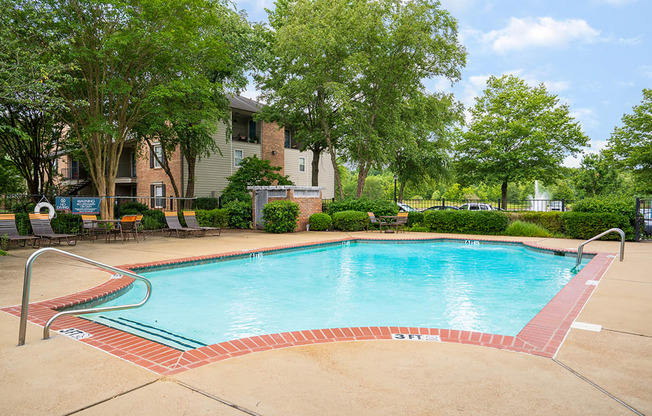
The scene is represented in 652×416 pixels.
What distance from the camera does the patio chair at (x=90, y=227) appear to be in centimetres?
1412

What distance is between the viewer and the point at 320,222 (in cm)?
1928

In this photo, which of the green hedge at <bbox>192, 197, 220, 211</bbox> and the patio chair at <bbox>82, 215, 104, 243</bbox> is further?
the green hedge at <bbox>192, 197, 220, 211</bbox>

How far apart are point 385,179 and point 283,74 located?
208 ft

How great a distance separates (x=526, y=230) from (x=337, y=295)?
12.6 metres

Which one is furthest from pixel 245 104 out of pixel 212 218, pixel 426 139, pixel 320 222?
pixel 320 222

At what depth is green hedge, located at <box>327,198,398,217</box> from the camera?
2053 centimetres

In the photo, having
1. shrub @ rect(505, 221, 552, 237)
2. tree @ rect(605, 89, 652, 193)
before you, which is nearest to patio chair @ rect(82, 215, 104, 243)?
shrub @ rect(505, 221, 552, 237)

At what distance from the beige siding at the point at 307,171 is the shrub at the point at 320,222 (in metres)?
14.6

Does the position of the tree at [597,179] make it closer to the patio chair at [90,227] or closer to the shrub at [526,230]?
the shrub at [526,230]

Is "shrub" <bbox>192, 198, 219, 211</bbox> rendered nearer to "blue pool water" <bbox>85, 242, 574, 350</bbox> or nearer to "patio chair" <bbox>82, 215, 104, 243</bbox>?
"patio chair" <bbox>82, 215, 104, 243</bbox>

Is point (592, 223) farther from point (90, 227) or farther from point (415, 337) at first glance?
point (90, 227)

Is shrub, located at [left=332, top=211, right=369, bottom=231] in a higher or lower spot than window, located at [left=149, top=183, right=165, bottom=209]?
lower

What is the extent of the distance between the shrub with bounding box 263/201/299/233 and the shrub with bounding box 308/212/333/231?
1.10 meters

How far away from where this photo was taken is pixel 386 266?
11.1m
